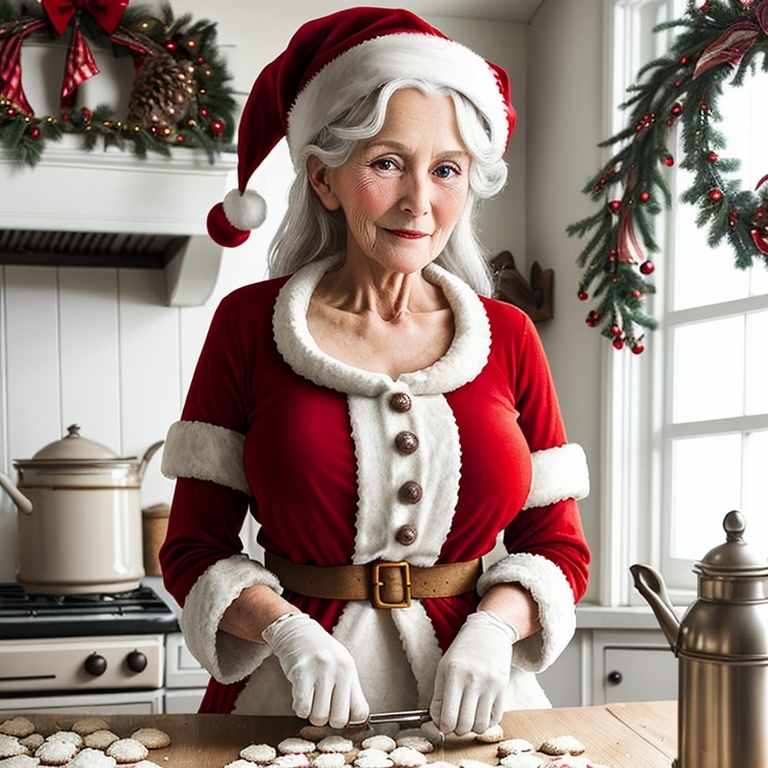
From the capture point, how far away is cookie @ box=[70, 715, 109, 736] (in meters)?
1.05

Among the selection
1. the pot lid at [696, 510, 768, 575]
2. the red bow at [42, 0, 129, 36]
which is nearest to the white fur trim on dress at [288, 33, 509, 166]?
the pot lid at [696, 510, 768, 575]

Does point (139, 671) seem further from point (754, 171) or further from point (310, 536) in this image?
point (754, 171)

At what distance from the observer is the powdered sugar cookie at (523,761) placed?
3.10 ft

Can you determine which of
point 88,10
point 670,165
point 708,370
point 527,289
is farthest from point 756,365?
point 88,10

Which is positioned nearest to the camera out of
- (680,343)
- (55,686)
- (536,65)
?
(55,686)

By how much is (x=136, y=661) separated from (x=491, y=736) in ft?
3.65

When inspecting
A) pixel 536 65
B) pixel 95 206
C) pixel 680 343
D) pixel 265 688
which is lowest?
pixel 265 688

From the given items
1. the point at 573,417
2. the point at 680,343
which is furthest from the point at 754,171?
the point at 573,417

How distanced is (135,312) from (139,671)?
91cm

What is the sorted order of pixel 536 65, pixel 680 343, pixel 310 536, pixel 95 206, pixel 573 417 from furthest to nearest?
pixel 536 65, pixel 573 417, pixel 680 343, pixel 95 206, pixel 310 536

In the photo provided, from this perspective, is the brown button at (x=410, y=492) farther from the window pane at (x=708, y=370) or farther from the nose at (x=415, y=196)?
the window pane at (x=708, y=370)

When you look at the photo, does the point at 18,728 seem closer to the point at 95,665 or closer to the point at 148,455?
the point at 95,665

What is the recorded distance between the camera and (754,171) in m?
2.15

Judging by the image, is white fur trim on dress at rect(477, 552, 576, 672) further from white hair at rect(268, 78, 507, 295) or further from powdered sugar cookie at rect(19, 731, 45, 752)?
powdered sugar cookie at rect(19, 731, 45, 752)
